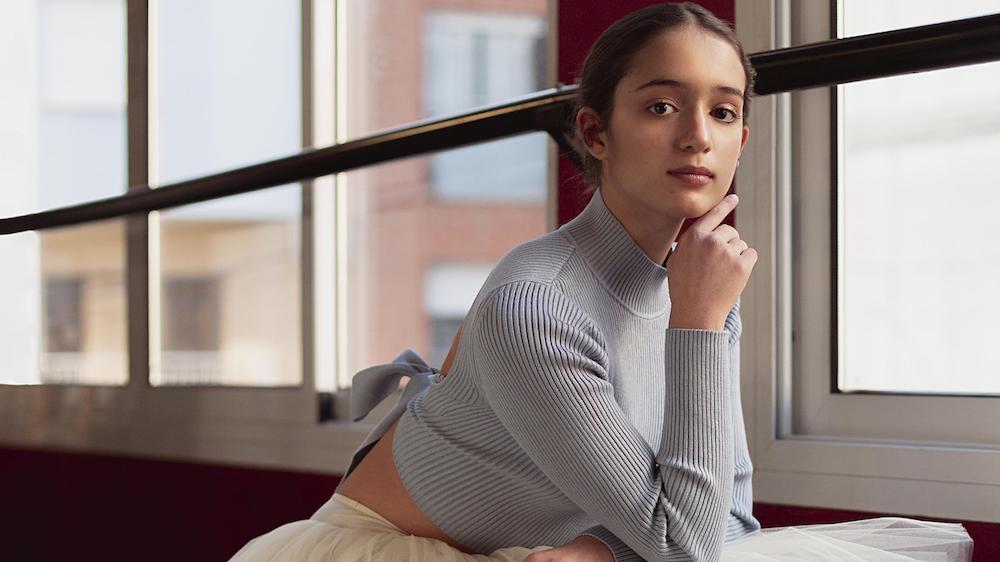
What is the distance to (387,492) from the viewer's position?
4.01 feet

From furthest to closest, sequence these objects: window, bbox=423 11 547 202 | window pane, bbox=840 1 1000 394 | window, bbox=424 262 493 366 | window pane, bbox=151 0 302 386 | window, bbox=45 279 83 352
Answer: window, bbox=424 262 493 366
window, bbox=45 279 83 352
window pane, bbox=151 0 302 386
window, bbox=423 11 547 202
window pane, bbox=840 1 1000 394

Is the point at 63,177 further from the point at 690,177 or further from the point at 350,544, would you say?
the point at 690,177

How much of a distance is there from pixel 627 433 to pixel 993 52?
0.49 m

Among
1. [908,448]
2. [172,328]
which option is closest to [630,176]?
[908,448]

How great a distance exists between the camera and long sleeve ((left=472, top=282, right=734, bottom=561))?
0.96 metres

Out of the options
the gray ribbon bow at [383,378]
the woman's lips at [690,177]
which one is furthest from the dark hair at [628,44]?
the gray ribbon bow at [383,378]

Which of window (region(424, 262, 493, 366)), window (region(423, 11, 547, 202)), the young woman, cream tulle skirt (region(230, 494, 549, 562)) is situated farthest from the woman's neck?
window (region(424, 262, 493, 366))

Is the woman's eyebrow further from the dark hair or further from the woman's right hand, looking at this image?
the woman's right hand

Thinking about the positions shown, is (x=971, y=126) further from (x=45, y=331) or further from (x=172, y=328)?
(x=45, y=331)

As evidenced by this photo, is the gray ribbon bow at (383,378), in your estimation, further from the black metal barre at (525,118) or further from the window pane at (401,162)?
the window pane at (401,162)

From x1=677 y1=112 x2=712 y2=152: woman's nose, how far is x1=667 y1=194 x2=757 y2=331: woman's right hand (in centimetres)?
8

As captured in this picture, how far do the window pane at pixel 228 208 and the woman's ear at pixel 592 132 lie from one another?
4.60 feet

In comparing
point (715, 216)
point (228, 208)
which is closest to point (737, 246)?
point (715, 216)

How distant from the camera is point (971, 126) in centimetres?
147
